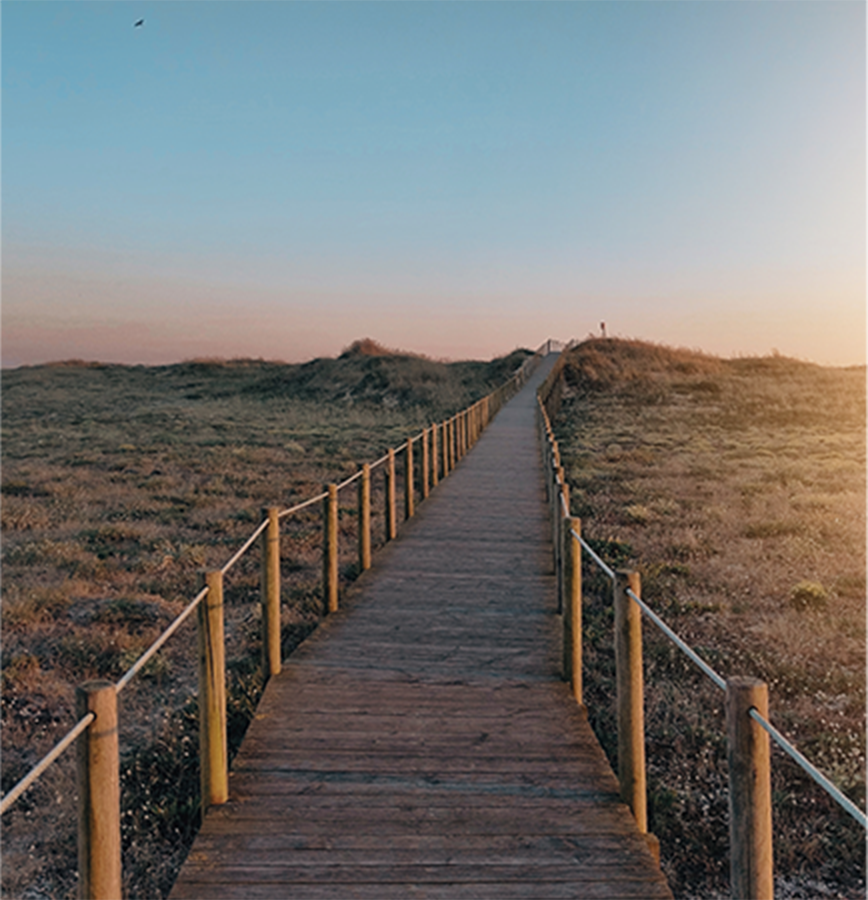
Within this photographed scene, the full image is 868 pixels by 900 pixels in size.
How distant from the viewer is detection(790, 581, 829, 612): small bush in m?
9.08

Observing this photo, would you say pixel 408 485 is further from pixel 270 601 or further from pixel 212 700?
pixel 212 700

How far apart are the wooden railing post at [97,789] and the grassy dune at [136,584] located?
131cm

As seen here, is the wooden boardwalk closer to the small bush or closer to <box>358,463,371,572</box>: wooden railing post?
<box>358,463,371,572</box>: wooden railing post

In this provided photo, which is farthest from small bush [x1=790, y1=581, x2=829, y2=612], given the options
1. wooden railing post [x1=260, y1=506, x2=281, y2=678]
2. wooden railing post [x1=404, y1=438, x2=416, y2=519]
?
wooden railing post [x1=404, y1=438, x2=416, y2=519]

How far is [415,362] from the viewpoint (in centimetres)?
6050

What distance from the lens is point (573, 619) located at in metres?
6.21

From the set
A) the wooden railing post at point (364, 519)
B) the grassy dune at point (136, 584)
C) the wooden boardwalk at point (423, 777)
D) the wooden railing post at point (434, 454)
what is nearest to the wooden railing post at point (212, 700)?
the wooden boardwalk at point (423, 777)

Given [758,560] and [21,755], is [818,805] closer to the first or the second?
[21,755]

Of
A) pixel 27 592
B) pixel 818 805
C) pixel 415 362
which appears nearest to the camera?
pixel 818 805

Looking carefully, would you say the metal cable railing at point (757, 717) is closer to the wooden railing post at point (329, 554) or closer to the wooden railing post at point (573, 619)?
the wooden railing post at point (573, 619)

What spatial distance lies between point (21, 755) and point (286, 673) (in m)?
1.97

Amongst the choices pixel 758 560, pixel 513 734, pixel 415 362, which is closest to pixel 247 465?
pixel 758 560

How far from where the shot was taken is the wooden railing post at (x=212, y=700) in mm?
4371

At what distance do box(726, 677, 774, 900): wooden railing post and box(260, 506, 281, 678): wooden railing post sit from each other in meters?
3.89
